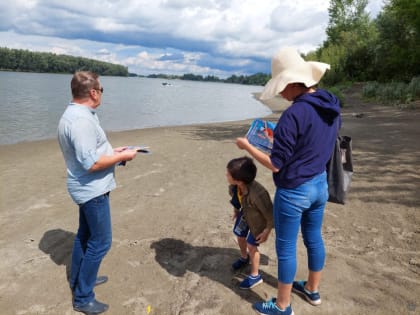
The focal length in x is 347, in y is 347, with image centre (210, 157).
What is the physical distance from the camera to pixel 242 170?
305 cm

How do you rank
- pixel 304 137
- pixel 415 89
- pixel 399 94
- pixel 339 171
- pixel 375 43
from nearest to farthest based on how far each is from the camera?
pixel 304 137 → pixel 339 171 → pixel 415 89 → pixel 399 94 → pixel 375 43

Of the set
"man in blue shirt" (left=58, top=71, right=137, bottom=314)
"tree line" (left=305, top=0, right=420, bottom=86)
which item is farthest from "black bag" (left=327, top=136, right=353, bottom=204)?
"tree line" (left=305, top=0, right=420, bottom=86)

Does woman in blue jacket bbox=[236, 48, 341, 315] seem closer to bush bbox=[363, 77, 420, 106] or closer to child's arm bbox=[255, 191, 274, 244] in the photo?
child's arm bbox=[255, 191, 274, 244]

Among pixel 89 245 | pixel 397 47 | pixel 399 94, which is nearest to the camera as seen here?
pixel 89 245

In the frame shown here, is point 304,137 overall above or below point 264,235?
above

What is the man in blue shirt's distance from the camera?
2.65 m

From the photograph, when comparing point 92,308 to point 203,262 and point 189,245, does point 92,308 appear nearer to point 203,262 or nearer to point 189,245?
point 203,262

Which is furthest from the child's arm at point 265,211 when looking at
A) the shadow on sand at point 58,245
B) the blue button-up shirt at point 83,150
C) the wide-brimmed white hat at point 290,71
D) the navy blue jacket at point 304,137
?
the shadow on sand at point 58,245

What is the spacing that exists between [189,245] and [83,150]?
2.19 m

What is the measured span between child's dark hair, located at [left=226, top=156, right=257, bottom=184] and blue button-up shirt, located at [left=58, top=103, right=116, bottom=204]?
1.06 metres

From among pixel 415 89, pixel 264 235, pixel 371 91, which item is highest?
pixel 415 89

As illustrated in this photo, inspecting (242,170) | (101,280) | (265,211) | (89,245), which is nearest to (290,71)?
(242,170)

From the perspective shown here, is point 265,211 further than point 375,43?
No

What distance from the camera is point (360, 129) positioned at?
43.0ft
